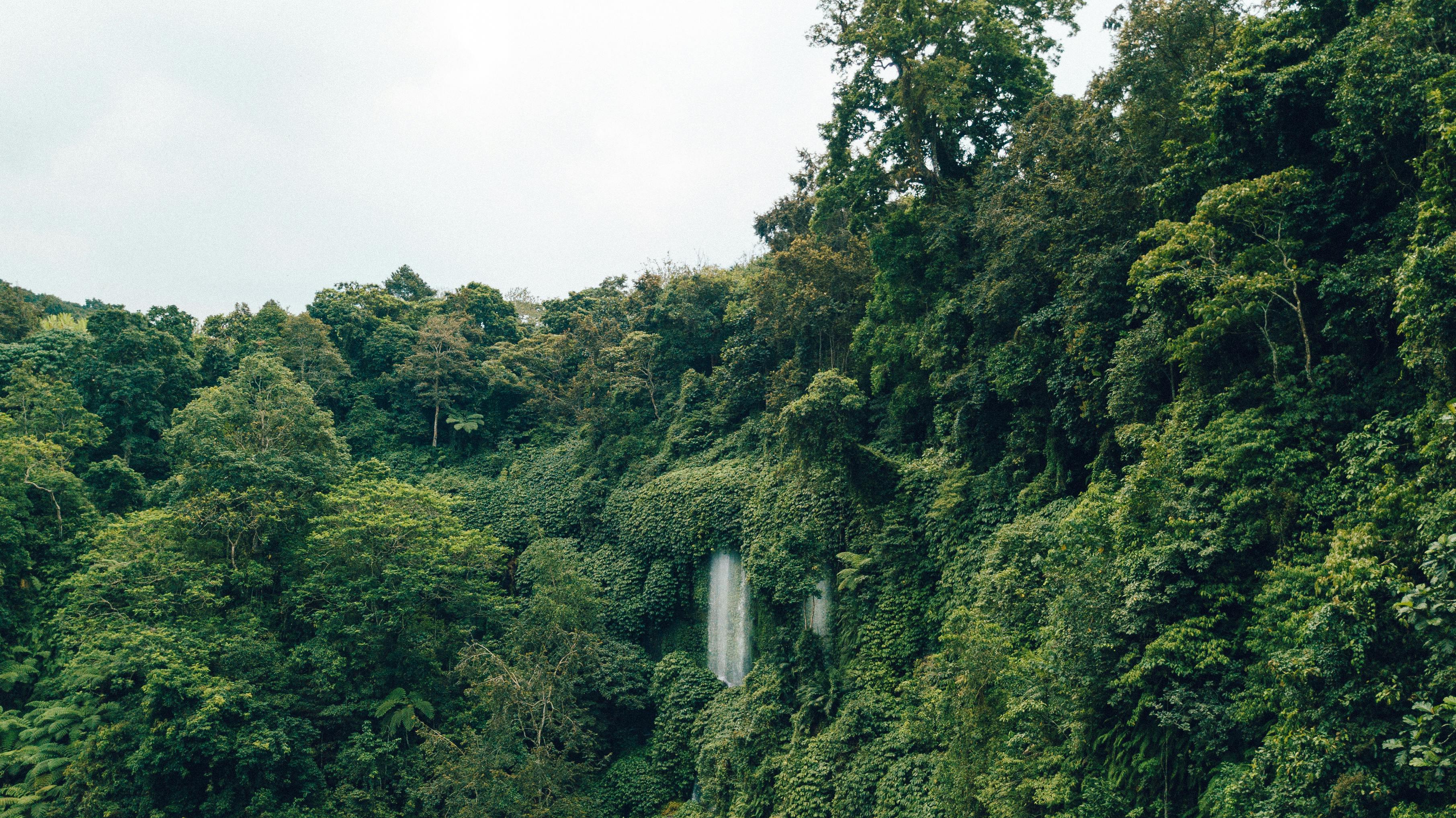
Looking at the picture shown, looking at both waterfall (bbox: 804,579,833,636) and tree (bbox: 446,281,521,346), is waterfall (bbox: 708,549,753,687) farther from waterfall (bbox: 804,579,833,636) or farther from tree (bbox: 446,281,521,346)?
tree (bbox: 446,281,521,346)

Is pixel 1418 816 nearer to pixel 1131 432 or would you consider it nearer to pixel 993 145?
pixel 1131 432

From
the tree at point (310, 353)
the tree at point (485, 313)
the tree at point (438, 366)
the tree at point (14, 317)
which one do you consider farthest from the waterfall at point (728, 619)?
the tree at point (14, 317)

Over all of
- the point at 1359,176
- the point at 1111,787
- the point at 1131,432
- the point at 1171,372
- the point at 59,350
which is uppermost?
the point at 59,350

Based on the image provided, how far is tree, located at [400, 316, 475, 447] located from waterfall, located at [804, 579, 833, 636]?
21.5 m

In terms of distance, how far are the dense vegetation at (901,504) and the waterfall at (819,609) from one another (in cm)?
34

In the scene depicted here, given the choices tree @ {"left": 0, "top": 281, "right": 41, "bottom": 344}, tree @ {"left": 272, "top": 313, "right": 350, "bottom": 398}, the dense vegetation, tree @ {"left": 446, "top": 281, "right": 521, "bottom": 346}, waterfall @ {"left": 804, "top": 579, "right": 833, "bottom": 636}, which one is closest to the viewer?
the dense vegetation

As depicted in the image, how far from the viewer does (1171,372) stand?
39.9 feet

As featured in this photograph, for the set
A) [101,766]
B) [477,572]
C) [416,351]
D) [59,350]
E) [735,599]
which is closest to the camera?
[101,766]

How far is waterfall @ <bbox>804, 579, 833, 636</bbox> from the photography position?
18.2 m

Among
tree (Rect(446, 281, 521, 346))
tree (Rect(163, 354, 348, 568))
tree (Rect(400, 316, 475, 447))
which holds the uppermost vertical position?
tree (Rect(446, 281, 521, 346))

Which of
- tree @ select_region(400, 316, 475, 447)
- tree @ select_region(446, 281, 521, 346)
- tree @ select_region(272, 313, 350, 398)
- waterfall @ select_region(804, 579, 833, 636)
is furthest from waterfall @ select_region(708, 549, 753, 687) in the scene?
tree @ select_region(446, 281, 521, 346)

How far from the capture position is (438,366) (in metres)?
34.6

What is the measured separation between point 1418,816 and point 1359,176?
7395 millimetres

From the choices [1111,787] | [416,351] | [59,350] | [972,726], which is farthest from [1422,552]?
[59,350]
